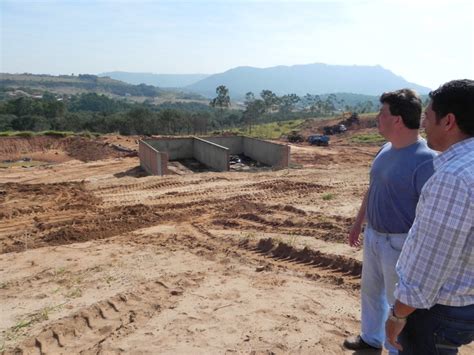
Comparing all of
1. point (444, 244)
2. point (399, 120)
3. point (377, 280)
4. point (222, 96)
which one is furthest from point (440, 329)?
point (222, 96)

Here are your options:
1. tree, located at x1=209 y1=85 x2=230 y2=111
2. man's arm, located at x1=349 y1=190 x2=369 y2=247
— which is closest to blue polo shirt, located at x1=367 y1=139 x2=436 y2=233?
man's arm, located at x1=349 y1=190 x2=369 y2=247

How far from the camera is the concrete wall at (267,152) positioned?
1619 cm

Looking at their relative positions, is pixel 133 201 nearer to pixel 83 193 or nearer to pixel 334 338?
pixel 83 193

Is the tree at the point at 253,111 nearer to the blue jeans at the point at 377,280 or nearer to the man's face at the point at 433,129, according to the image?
the blue jeans at the point at 377,280

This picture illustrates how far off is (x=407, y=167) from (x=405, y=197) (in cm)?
19

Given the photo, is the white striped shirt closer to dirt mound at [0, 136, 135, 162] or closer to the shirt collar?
the shirt collar

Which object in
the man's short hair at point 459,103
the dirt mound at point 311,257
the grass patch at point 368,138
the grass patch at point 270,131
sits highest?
the man's short hair at point 459,103

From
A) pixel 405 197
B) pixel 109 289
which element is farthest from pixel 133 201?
pixel 405 197

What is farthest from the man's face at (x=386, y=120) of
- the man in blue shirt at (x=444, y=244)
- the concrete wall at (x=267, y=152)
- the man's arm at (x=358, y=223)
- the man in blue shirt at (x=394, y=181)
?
the concrete wall at (x=267, y=152)

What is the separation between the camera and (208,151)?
17656 mm

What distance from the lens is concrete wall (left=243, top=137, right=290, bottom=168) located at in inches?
637

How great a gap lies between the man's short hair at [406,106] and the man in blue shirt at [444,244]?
0.80 m

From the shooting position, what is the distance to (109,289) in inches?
187

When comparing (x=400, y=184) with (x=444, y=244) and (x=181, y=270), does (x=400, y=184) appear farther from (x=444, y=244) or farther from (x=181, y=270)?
(x=181, y=270)
